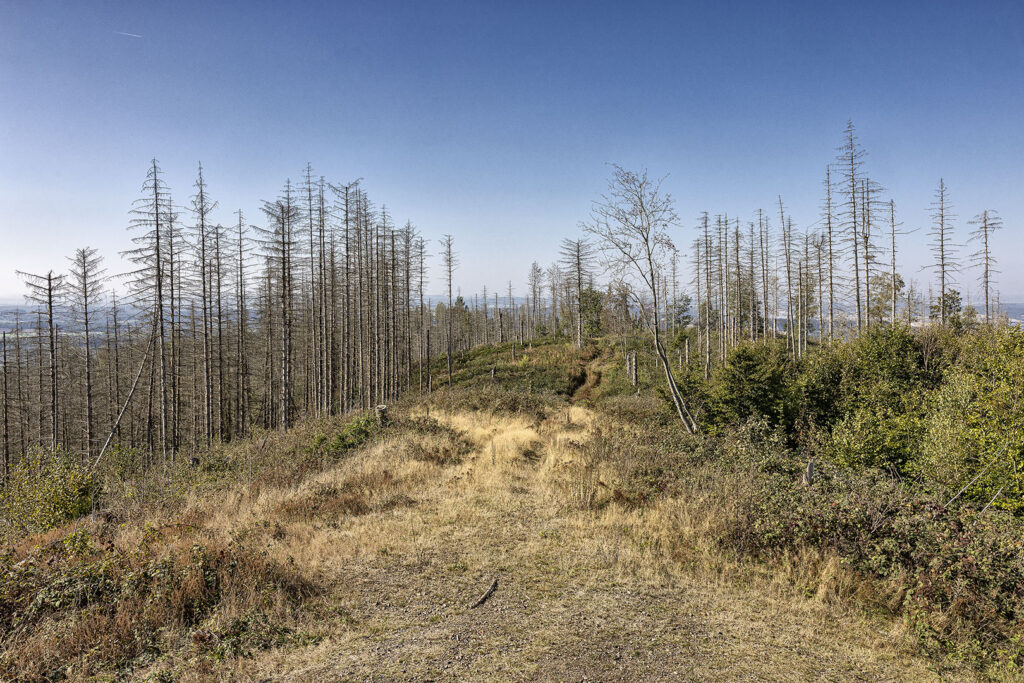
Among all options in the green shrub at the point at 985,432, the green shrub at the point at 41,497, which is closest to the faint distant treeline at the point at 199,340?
the green shrub at the point at 41,497

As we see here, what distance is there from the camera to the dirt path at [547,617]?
5031 millimetres

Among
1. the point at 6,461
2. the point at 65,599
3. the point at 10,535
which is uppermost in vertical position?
the point at 65,599

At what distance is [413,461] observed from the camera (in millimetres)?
13914

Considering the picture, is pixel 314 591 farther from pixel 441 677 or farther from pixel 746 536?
pixel 746 536

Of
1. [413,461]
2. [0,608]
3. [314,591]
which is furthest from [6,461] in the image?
[314,591]

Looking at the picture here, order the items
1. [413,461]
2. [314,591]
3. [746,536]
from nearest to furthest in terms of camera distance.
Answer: [314,591]
[746,536]
[413,461]

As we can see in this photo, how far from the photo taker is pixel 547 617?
19.9ft

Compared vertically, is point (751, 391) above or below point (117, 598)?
above

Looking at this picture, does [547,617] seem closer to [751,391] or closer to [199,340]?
[751,391]

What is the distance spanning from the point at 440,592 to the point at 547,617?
5.65 ft

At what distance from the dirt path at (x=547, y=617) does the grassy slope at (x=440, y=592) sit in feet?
0.11

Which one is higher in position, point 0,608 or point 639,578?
point 0,608

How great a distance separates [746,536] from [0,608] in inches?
422

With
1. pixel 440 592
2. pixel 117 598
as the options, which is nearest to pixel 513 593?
pixel 440 592
